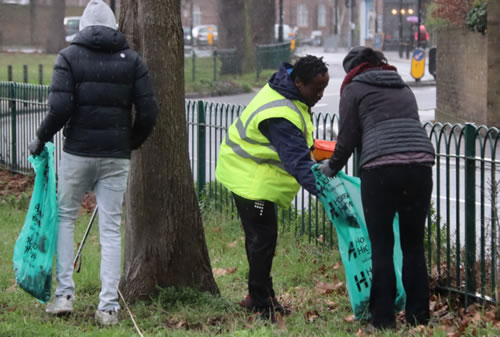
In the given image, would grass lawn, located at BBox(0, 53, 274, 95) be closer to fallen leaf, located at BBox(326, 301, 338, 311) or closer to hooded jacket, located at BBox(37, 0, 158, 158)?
fallen leaf, located at BBox(326, 301, 338, 311)

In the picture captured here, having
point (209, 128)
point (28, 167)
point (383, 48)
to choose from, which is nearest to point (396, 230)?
point (209, 128)

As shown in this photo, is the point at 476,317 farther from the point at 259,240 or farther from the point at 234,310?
the point at 234,310

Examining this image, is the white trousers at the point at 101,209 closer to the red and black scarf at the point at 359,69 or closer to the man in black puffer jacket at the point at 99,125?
the man in black puffer jacket at the point at 99,125

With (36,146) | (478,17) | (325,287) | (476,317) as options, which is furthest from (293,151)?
(478,17)

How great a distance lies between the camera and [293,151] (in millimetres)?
5254

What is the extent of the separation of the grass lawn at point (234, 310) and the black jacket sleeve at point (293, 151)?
895 mm

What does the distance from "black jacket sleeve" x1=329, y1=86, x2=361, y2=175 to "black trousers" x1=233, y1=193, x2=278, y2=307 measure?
2.14ft

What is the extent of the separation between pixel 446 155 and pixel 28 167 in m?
7.98

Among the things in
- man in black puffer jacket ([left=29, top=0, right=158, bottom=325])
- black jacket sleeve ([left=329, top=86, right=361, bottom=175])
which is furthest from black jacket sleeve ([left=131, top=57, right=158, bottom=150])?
black jacket sleeve ([left=329, top=86, right=361, bottom=175])

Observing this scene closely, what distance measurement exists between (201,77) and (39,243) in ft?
80.9

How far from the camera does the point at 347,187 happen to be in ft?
18.2

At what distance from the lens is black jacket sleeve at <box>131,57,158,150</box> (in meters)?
5.36

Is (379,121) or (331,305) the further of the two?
(331,305)

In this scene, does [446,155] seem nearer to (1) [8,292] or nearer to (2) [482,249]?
(2) [482,249]
